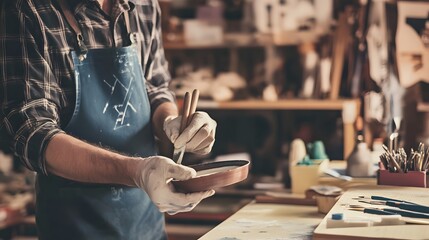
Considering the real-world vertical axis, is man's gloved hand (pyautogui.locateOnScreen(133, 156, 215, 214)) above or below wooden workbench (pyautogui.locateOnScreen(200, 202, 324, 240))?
above

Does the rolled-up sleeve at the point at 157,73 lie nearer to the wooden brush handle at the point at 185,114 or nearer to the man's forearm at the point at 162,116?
the man's forearm at the point at 162,116

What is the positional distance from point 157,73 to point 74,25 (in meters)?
0.47

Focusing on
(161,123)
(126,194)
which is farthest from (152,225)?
(161,123)

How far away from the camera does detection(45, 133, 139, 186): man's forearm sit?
1930 millimetres

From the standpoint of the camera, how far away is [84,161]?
1952mm

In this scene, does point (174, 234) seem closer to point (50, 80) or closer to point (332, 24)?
point (332, 24)

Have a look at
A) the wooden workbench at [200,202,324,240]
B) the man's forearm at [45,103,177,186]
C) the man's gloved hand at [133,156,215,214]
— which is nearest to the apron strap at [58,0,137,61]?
the man's forearm at [45,103,177,186]

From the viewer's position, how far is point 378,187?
2158mm

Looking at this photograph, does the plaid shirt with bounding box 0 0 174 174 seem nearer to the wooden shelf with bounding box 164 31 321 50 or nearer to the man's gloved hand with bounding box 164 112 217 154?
the man's gloved hand with bounding box 164 112 217 154

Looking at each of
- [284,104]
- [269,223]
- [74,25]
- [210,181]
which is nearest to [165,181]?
[210,181]

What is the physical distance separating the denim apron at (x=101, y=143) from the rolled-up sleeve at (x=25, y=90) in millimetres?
123

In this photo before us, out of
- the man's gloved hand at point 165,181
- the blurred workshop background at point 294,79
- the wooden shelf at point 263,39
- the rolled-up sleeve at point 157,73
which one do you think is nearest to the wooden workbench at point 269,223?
the man's gloved hand at point 165,181

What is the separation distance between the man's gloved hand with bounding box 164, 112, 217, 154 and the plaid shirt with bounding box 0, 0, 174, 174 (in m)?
0.32

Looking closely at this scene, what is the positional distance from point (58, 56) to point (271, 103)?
6.98 feet
